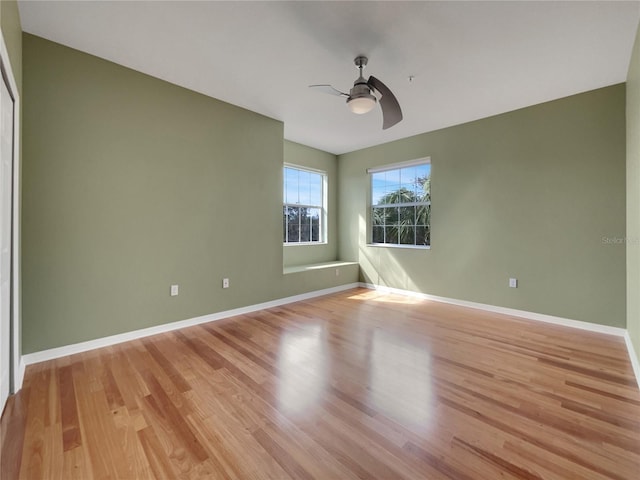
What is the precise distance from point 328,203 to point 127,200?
3560 mm

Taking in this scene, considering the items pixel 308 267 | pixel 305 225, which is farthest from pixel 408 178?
pixel 308 267

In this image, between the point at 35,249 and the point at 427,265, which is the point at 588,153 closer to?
the point at 427,265

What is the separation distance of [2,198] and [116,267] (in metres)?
1.16

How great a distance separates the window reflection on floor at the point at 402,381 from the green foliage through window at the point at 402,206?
2.39 metres

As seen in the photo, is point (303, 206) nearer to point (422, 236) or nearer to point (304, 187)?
point (304, 187)

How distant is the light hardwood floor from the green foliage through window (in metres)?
2.18

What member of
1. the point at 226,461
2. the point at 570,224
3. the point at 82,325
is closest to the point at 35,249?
the point at 82,325

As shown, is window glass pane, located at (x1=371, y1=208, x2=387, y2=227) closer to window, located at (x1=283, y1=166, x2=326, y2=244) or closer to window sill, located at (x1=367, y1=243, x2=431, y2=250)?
window sill, located at (x1=367, y1=243, x2=431, y2=250)

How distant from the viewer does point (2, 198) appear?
5.59ft

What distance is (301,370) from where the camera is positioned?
2.27m

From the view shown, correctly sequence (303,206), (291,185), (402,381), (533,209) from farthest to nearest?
(303,206) → (291,185) → (533,209) → (402,381)

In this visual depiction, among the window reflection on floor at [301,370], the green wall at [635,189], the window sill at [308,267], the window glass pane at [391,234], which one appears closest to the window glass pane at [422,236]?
the window glass pane at [391,234]

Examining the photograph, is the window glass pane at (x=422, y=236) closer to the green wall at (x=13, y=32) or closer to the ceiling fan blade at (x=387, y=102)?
the ceiling fan blade at (x=387, y=102)

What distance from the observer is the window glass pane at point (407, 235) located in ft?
16.0
